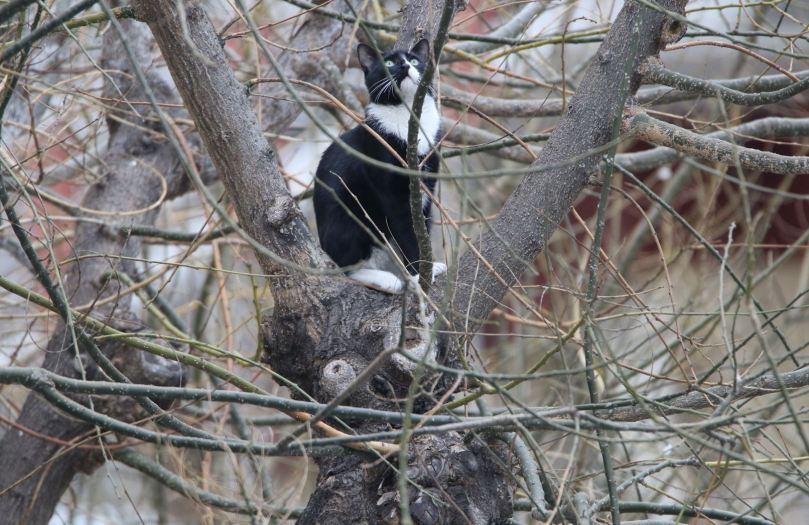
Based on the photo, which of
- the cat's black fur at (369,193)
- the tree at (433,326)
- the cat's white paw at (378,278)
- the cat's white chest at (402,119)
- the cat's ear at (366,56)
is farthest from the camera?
the cat's ear at (366,56)

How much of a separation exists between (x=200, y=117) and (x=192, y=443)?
937mm

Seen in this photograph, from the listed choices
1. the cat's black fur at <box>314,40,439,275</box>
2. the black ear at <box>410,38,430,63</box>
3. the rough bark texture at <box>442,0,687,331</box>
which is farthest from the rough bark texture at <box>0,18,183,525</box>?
the rough bark texture at <box>442,0,687,331</box>

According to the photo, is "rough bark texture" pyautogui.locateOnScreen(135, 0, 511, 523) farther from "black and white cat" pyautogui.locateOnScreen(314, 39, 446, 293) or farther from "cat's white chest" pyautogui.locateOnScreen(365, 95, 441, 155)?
"cat's white chest" pyautogui.locateOnScreen(365, 95, 441, 155)

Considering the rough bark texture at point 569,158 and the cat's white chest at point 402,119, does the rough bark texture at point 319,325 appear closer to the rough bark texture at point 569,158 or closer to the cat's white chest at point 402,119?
the rough bark texture at point 569,158

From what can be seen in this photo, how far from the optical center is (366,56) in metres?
3.63

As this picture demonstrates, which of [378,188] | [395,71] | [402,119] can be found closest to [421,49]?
[395,71]

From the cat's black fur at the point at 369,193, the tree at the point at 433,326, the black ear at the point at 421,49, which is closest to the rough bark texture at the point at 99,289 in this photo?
the tree at the point at 433,326

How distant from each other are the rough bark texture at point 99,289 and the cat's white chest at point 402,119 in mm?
1039

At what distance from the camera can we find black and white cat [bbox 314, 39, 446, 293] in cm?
316

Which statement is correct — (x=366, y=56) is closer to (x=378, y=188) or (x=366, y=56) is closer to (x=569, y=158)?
(x=378, y=188)

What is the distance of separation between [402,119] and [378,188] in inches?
13.6

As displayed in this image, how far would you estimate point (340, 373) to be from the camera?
2381 mm

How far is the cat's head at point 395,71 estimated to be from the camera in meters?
3.14

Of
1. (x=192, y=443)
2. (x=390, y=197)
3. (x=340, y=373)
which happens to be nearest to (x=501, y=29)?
(x=390, y=197)
